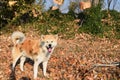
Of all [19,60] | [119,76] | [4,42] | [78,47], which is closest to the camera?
[119,76]

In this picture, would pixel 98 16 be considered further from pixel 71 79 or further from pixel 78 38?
pixel 71 79

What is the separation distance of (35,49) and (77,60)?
70.0 inches

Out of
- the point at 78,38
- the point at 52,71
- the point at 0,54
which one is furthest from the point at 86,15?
the point at 52,71

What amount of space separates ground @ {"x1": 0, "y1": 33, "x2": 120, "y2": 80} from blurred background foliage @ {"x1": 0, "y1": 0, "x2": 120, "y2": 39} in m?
0.87

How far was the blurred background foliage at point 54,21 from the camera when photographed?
15.6m

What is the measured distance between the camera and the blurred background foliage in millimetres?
15555

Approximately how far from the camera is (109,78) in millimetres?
9398

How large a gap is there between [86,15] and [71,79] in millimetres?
7227

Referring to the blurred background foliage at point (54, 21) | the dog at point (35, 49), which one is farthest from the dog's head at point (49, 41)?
the blurred background foliage at point (54, 21)

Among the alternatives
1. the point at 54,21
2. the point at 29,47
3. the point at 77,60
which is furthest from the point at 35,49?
the point at 54,21

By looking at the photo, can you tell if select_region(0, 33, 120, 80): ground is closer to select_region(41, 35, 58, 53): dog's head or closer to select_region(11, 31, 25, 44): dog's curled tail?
select_region(11, 31, 25, 44): dog's curled tail

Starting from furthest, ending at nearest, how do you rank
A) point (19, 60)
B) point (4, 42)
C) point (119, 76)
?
point (4, 42) → point (19, 60) → point (119, 76)

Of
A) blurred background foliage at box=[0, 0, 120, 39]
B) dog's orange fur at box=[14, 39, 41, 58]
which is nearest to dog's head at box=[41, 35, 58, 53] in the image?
dog's orange fur at box=[14, 39, 41, 58]

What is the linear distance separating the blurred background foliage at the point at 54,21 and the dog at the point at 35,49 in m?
5.11
